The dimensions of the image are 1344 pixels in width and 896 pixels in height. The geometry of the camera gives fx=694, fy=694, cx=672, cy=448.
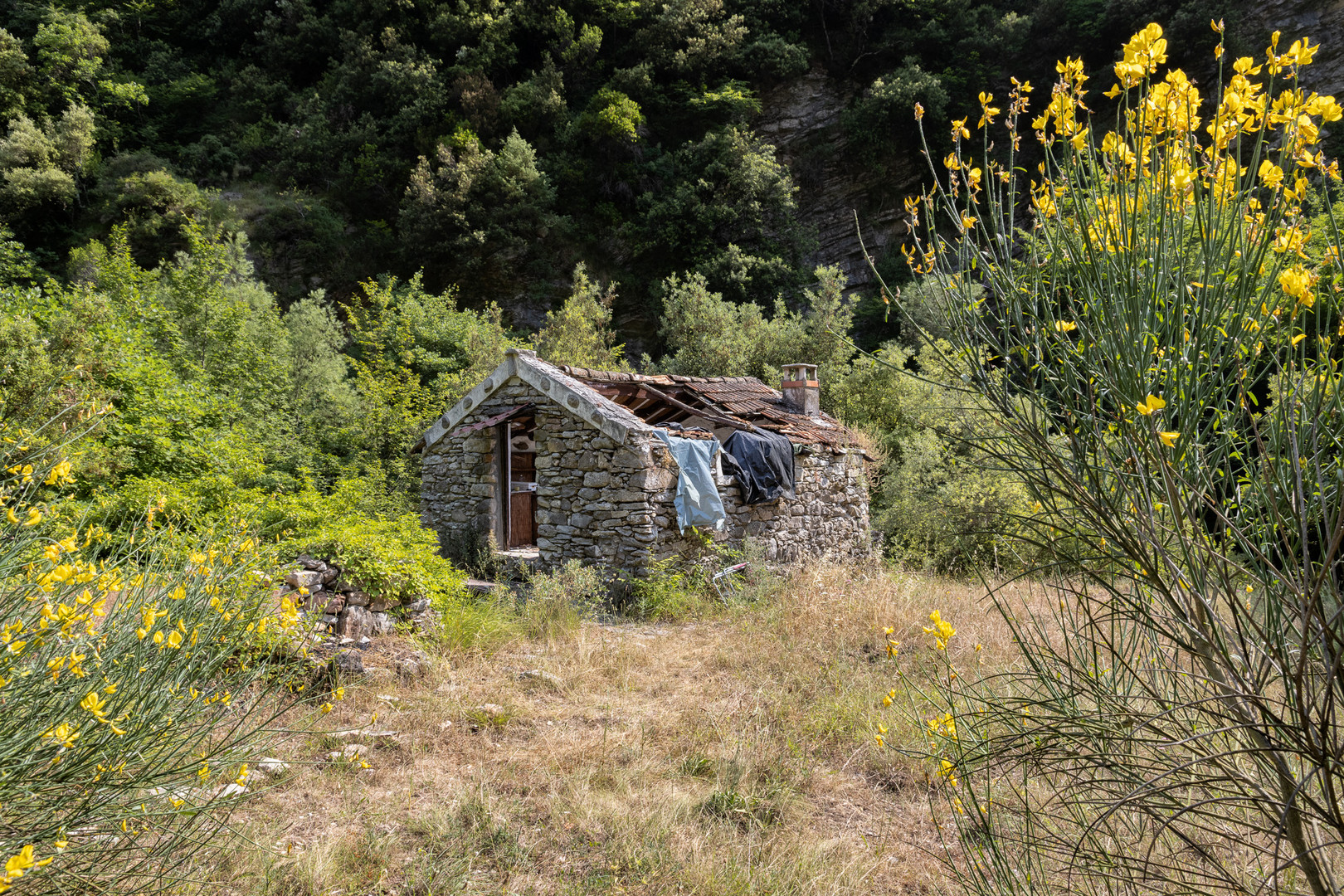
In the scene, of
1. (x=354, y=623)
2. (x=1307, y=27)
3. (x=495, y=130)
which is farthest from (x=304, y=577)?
(x=1307, y=27)

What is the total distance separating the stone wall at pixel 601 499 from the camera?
937cm

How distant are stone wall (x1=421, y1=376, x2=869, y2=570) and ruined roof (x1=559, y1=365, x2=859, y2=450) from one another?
1.57ft

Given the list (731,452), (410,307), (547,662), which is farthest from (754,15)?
(547,662)

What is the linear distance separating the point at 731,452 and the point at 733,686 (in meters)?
5.08

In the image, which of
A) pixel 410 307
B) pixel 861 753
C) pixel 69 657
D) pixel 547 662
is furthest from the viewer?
pixel 410 307

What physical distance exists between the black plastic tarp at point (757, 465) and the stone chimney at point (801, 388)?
10.0 feet

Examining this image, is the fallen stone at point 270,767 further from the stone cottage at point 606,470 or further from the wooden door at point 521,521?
the wooden door at point 521,521

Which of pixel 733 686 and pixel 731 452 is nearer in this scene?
pixel 733 686

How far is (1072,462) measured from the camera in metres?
1.83

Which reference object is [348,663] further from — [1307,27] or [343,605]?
[1307,27]

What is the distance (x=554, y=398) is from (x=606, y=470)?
4.44ft

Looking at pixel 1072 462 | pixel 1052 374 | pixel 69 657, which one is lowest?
pixel 69 657

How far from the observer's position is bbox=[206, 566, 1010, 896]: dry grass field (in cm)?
319

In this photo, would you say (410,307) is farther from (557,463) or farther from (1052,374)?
(1052,374)
